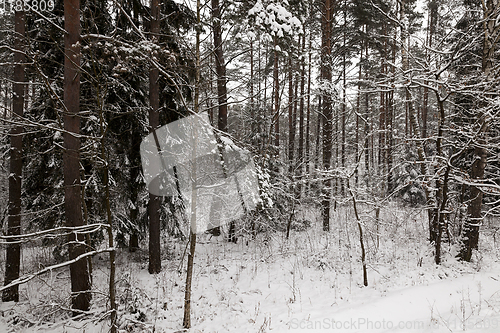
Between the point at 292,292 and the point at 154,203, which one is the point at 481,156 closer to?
the point at 292,292

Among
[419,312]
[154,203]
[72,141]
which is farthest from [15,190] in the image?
[419,312]

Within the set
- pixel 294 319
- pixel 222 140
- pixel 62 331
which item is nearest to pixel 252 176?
pixel 222 140

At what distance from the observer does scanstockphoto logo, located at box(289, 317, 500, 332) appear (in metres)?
4.51

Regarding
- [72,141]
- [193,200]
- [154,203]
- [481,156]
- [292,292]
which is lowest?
[292,292]

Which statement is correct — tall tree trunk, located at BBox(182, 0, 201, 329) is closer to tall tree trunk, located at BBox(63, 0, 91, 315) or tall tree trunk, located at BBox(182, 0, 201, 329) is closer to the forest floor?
the forest floor

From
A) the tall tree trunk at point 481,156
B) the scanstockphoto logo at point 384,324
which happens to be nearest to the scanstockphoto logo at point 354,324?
the scanstockphoto logo at point 384,324

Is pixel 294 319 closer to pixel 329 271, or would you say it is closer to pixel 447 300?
pixel 329 271

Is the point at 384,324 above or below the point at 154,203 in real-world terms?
below

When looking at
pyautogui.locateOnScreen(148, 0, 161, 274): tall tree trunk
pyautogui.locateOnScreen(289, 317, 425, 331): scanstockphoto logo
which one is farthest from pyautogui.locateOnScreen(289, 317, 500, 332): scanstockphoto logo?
pyautogui.locateOnScreen(148, 0, 161, 274): tall tree trunk

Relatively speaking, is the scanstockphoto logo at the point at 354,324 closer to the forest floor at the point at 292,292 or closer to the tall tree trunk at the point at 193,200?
the forest floor at the point at 292,292

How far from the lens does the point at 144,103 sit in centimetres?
843

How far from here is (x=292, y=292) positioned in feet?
20.4

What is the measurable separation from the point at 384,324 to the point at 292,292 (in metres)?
2.04

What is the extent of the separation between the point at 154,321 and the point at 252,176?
360cm
